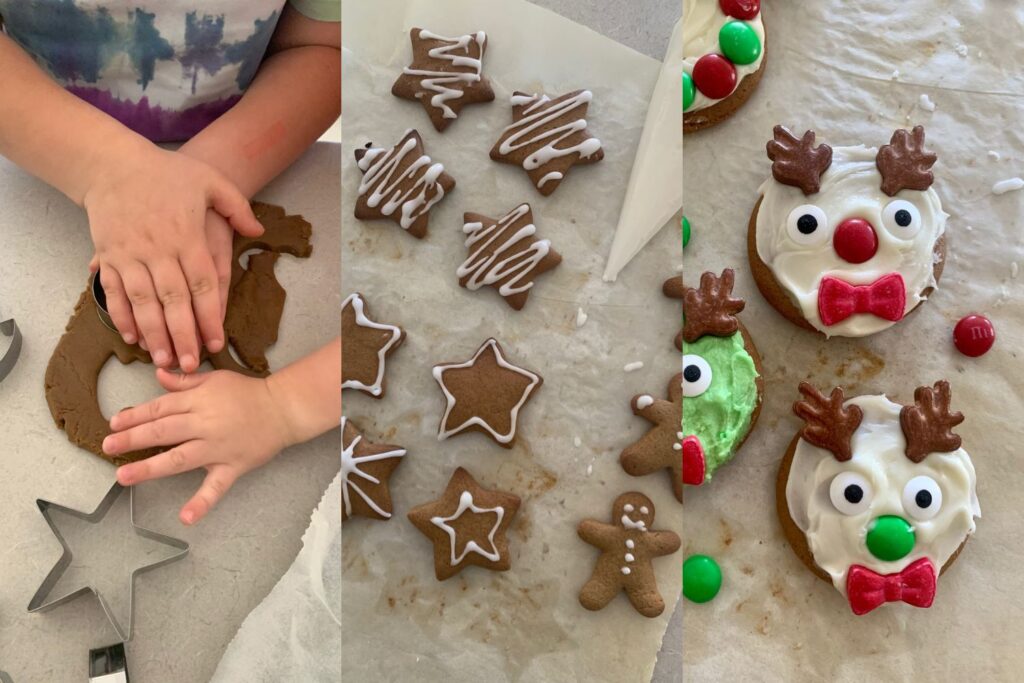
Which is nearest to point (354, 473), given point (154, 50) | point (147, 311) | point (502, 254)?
point (502, 254)

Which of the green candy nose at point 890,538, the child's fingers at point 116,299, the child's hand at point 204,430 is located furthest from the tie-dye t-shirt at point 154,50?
the green candy nose at point 890,538

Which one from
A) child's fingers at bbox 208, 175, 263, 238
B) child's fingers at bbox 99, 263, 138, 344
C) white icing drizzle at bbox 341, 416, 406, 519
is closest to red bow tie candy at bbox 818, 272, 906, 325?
white icing drizzle at bbox 341, 416, 406, 519

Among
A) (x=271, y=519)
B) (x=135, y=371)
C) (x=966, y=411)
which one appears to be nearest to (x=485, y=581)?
(x=271, y=519)

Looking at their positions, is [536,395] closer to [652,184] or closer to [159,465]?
[652,184]

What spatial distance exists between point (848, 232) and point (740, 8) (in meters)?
0.39

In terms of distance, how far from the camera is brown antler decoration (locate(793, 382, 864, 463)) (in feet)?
3.91

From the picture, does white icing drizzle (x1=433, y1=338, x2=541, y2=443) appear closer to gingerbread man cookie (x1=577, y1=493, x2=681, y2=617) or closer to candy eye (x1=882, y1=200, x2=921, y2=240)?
gingerbread man cookie (x1=577, y1=493, x2=681, y2=617)

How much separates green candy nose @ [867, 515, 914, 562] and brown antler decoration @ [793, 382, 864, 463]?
10 centimetres

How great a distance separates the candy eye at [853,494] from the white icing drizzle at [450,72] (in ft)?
2.43

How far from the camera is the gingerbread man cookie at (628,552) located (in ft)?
2.80

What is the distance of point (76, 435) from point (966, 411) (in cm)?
126

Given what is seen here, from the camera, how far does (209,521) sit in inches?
43.1

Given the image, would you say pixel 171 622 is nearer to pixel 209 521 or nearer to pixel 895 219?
pixel 209 521

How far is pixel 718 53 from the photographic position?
1317 mm
